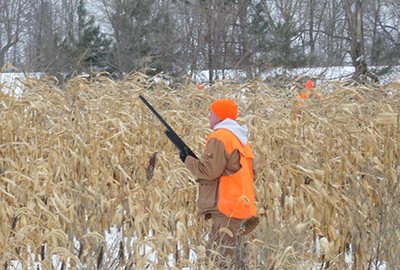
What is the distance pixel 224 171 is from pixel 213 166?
13cm

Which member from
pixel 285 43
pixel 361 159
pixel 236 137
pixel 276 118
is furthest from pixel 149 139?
pixel 285 43

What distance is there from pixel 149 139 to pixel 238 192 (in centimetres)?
155

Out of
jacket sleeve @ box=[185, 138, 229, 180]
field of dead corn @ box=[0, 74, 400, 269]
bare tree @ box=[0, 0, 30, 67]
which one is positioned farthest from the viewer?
bare tree @ box=[0, 0, 30, 67]

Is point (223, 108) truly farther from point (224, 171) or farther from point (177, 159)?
point (177, 159)

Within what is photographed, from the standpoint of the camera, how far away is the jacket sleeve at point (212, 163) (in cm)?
345

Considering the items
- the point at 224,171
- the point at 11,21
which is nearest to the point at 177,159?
the point at 224,171

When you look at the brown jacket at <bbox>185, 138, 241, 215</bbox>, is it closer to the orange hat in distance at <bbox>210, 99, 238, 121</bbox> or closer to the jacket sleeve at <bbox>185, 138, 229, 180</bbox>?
the jacket sleeve at <bbox>185, 138, 229, 180</bbox>

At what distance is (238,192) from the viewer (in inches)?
138

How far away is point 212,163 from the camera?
345 cm

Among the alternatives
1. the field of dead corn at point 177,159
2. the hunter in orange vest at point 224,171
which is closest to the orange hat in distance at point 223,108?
the hunter in orange vest at point 224,171

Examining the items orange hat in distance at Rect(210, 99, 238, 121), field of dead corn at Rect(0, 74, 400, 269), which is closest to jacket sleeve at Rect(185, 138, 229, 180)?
orange hat in distance at Rect(210, 99, 238, 121)

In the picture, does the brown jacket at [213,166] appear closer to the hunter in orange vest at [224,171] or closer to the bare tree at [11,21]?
the hunter in orange vest at [224,171]

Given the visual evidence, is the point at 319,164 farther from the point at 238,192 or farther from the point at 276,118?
the point at 238,192

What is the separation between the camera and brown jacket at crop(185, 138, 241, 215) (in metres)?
3.46
